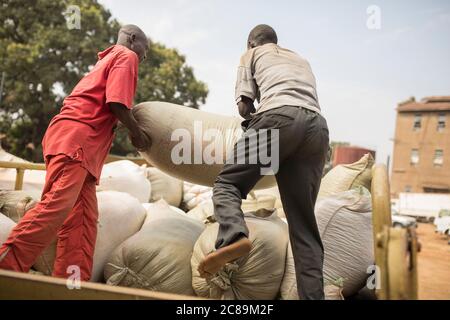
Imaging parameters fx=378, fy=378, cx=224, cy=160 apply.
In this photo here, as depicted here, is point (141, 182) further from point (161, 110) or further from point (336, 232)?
point (336, 232)

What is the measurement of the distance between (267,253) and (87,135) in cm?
100

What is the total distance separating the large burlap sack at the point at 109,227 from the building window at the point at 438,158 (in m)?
30.2

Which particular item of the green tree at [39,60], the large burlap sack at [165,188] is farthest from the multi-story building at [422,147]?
the large burlap sack at [165,188]

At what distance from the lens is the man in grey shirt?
4.59 feet

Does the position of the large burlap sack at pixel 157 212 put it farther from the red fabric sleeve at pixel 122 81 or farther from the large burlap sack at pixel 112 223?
the red fabric sleeve at pixel 122 81

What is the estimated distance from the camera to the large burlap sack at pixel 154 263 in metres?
1.77

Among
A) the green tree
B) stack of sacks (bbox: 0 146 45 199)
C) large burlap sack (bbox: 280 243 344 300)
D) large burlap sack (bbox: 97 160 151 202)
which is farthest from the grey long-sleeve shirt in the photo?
the green tree

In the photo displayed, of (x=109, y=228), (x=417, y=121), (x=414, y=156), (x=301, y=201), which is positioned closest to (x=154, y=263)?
(x=109, y=228)

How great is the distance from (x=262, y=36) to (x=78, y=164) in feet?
3.50

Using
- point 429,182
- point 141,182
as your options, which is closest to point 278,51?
point 141,182

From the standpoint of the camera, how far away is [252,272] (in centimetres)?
167

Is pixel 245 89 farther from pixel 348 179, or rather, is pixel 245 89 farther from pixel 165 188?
pixel 165 188

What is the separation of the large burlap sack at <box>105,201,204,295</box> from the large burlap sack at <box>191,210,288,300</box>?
66 millimetres
